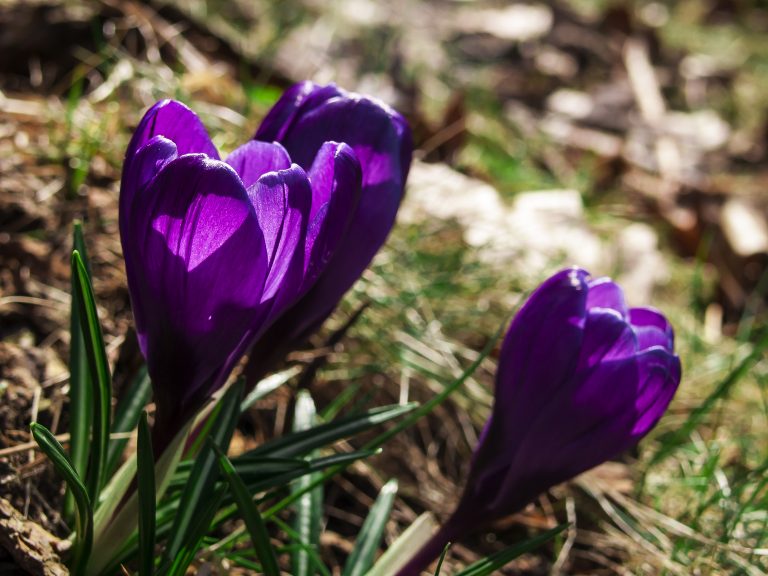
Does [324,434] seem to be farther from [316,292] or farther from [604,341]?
[604,341]

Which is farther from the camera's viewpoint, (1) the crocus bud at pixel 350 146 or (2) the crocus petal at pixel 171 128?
(1) the crocus bud at pixel 350 146

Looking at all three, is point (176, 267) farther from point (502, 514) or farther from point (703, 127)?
point (703, 127)

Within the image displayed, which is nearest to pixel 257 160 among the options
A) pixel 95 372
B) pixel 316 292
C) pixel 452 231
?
pixel 316 292

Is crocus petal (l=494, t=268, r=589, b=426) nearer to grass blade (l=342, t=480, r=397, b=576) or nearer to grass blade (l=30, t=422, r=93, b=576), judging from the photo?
grass blade (l=342, t=480, r=397, b=576)

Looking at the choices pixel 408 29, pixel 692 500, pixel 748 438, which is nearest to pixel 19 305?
pixel 692 500

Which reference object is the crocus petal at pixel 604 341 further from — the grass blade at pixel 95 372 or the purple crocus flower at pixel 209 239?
the grass blade at pixel 95 372

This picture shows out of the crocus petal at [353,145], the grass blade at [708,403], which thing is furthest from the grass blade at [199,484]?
the grass blade at [708,403]
